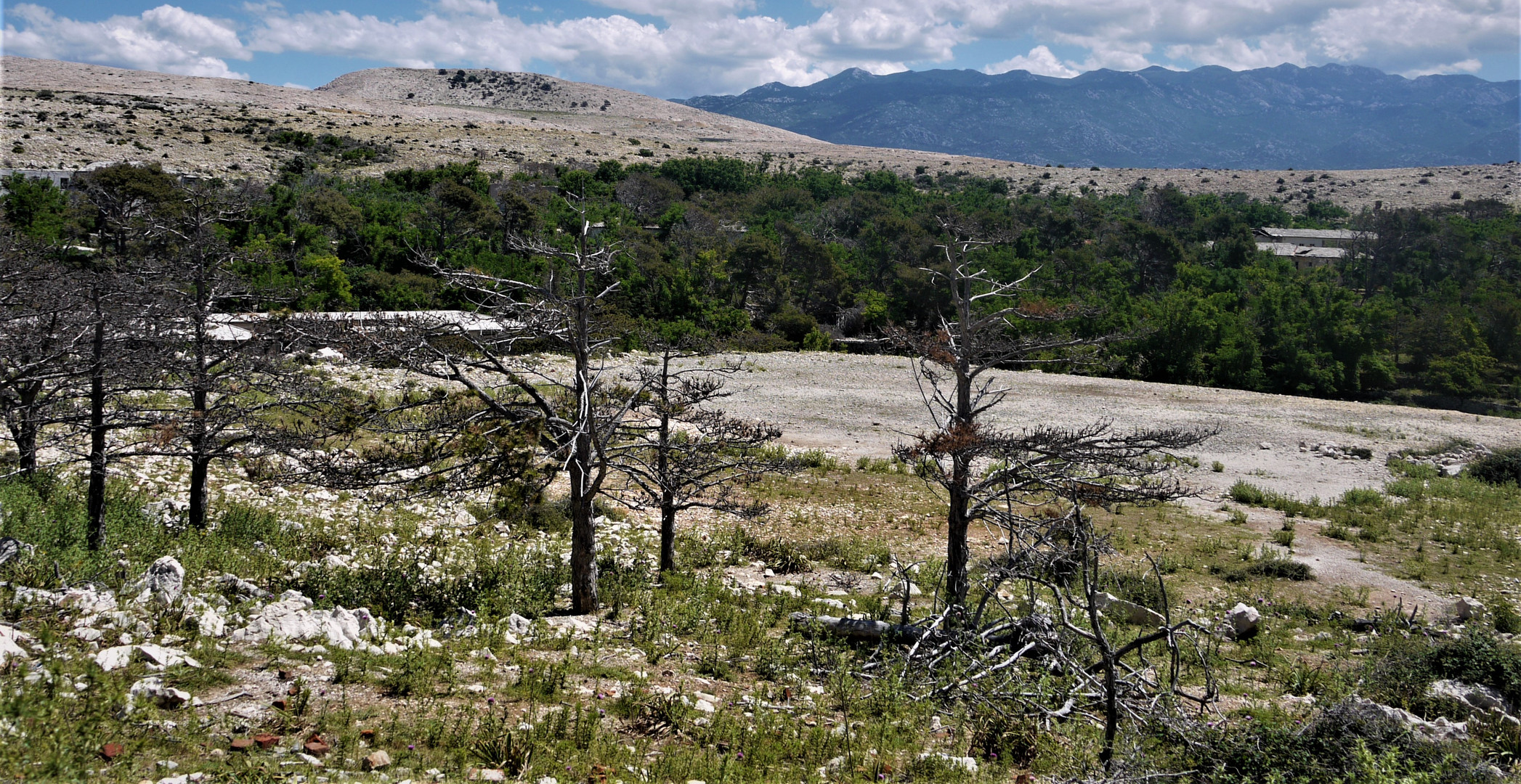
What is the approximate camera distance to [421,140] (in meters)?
75.6

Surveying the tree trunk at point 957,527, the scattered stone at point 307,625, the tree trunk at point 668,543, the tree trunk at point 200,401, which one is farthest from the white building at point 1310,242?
the scattered stone at point 307,625

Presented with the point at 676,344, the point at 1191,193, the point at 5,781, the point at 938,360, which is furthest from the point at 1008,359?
the point at 1191,193

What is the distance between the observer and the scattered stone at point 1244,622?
34.2 feet

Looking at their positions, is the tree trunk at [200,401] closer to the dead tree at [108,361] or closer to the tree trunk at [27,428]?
the dead tree at [108,361]

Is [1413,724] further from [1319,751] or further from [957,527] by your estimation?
[957,527]

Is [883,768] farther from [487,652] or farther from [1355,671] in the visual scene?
[1355,671]

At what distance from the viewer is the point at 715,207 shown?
59594 millimetres

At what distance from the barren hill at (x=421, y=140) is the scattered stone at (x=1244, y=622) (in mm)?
60516

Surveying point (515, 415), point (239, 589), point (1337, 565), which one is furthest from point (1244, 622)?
point (239, 589)

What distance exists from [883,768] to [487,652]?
10.8 ft

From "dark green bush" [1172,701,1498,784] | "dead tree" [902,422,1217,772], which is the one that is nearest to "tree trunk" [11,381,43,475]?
"dead tree" [902,422,1217,772]

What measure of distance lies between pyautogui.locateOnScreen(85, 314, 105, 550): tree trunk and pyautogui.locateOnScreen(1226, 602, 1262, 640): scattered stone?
1250 centimetres

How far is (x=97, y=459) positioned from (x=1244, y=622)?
41.6 feet

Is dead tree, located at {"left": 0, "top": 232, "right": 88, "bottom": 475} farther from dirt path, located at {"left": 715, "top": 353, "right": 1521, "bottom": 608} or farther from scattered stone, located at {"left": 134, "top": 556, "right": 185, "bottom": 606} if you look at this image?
dirt path, located at {"left": 715, "top": 353, "right": 1521, "bottom": 608}
